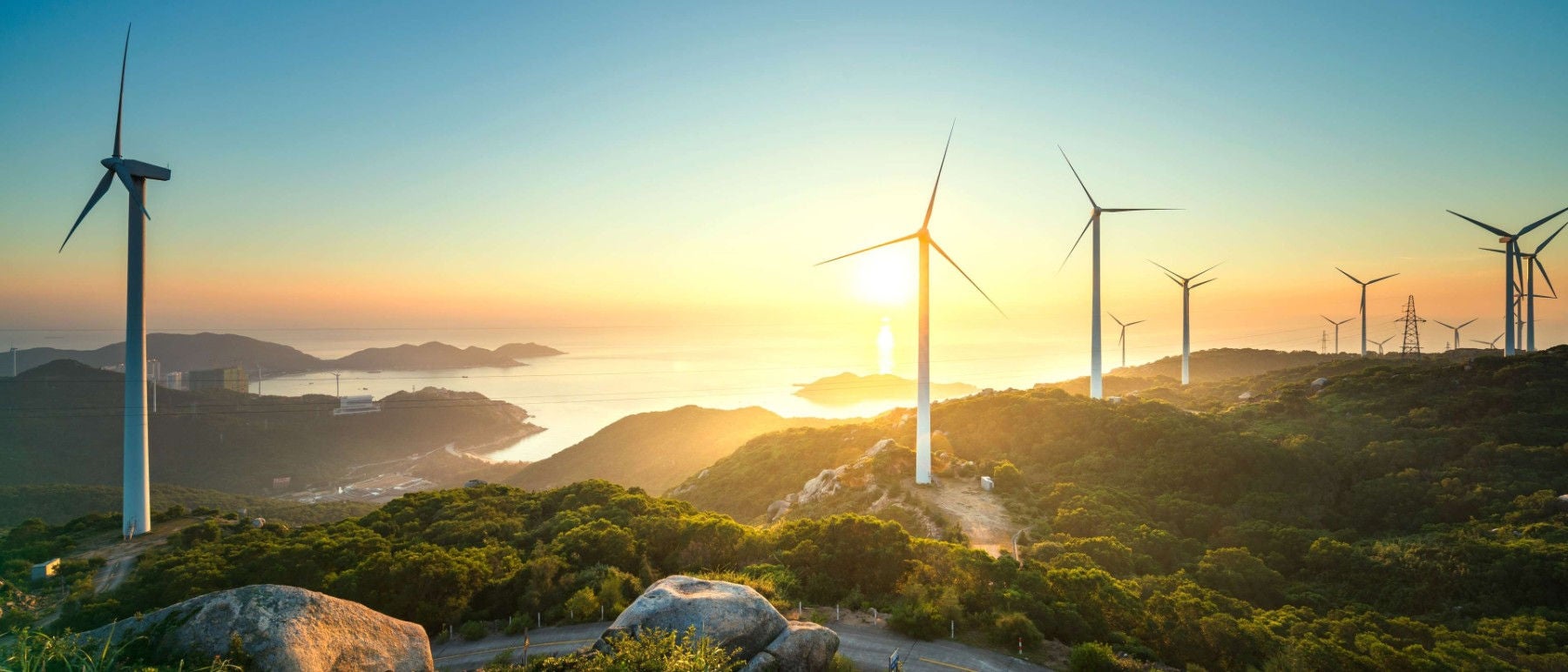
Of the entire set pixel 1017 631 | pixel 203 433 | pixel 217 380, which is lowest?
pixel 203 433

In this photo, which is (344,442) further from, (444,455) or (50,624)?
(50,624)

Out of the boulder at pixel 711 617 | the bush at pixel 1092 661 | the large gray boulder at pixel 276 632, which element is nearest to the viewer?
the large gray boulder at pixel 276 632

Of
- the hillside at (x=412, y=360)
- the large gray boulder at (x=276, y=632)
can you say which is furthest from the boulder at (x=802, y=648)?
the hillside at (x=412, y=360)

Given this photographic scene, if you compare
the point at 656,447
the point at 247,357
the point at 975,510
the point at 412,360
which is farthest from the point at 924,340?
the point at 247,357

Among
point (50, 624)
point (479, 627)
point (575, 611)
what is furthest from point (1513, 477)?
point (50, 624)

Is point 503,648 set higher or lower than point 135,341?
lower

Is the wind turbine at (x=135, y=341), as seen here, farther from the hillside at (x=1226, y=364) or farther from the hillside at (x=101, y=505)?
the hillside at (x=1226, y=364)

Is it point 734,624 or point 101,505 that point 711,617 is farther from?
point 101,505
